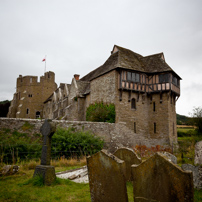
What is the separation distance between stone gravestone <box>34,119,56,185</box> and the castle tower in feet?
Answer: 130

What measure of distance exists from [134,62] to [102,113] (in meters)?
7.94

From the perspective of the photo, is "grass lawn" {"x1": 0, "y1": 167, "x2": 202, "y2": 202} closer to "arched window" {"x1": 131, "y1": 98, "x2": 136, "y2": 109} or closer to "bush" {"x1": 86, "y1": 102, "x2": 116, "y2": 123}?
"bush" {"x1": 86, "y1": 102, "x2": 116, "y2": 123}

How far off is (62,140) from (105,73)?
11.9 metres

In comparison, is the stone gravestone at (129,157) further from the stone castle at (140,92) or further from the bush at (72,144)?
the stone castle at (140,92)

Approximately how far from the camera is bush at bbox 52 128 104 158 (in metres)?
13.1

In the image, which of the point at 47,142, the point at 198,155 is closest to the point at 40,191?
the point at 47,142

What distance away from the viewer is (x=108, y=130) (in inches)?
741

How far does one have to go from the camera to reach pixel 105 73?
2308 centimetres

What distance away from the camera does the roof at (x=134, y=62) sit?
22.3 m

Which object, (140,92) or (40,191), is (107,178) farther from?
(140,92)

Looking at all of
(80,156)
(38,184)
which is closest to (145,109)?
(80,156)

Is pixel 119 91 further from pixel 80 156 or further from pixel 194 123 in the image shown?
pixel 194 123

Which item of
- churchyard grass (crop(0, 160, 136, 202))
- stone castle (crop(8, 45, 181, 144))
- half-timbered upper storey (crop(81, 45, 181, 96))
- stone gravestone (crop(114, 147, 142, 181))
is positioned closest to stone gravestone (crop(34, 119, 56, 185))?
churchyard grass (crop(0, 160, 136, 202))

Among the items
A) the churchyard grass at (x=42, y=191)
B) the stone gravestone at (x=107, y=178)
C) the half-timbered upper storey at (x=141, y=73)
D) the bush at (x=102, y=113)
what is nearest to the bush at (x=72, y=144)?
the churchyard grass at (x=42, y=191)
